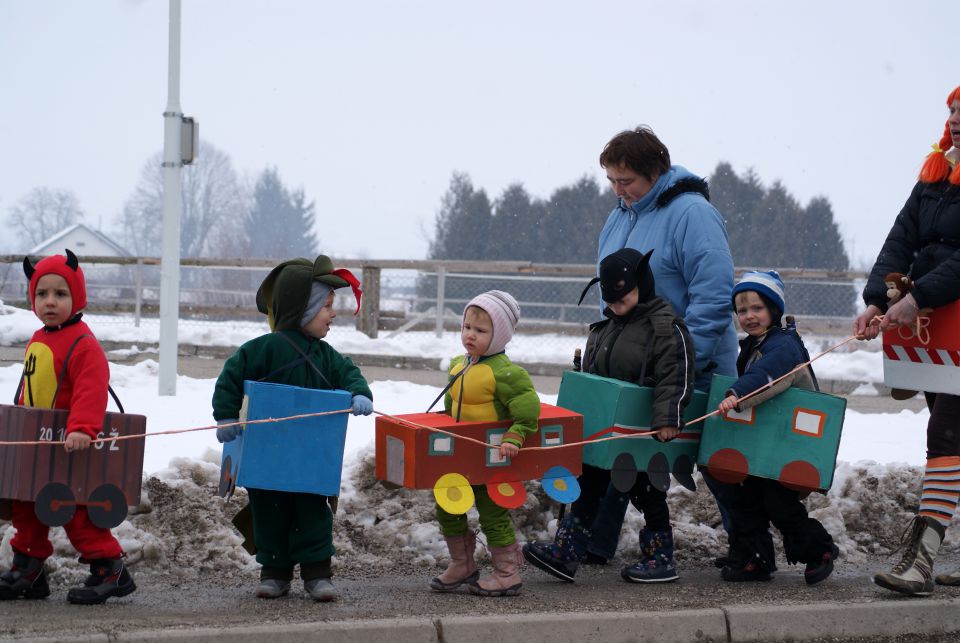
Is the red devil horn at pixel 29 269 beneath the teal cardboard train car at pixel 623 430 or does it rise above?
above

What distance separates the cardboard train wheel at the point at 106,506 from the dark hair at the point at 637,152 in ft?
8.66

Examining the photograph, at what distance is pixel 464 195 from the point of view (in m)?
39.2

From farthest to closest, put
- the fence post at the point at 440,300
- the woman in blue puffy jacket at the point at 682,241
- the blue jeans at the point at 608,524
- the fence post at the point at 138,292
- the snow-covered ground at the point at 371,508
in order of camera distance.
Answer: the fence post at the point at 138,292 < the fence post at the point at 440,300 < the blue jeans at the point at 608,524 < the snow-covered ground at the point at 371,508 < the woman in blue puffy jacket at the point at 682,241

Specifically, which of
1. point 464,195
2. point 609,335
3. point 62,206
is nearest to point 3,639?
point 609,335

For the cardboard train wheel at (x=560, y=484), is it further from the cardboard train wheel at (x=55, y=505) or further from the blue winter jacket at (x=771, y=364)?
the cardboard train wheel at (x=55, y=505)

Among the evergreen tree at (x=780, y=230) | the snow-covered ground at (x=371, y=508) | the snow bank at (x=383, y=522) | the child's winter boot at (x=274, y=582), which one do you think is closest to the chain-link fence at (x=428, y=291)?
the snow-covered ground at (x=371, y=508)

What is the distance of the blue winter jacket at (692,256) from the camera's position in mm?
5047

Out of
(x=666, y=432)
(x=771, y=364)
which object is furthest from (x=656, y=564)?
(x=771, y=364)

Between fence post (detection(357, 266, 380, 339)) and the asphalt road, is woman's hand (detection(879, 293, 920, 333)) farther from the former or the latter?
fence post (detection(357, 266, 380, 339))

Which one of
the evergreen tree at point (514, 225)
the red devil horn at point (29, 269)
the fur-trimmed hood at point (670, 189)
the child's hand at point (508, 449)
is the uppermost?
the evergreen tree at point (514, 225)

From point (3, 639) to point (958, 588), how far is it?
4.08 metres

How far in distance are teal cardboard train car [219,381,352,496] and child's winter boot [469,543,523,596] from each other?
79 cm

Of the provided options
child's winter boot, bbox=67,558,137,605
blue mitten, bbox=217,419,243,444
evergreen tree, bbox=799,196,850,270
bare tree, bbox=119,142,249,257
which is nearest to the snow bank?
child's winter boot, bbox=67,558,137,605

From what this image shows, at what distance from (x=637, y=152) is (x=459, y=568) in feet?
6.84
